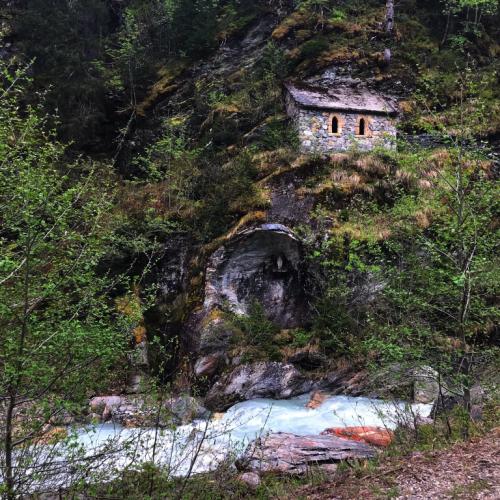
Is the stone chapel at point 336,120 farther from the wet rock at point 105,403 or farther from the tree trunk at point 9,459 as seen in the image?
the tree trunk at point 9,459

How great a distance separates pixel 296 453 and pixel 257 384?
4.54 m

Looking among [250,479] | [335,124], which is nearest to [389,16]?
[335,124]

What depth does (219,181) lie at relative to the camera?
1738 cm

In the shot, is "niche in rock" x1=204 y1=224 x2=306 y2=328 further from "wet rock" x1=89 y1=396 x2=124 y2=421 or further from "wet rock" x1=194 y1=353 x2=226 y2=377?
"wet rock" x1=89 y1=396 x2=124 y2=421

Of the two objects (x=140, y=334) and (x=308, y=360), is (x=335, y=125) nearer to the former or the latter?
(x=308, y=360)

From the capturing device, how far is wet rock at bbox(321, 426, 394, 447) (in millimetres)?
8555

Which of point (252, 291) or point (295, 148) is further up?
point (295, 148)

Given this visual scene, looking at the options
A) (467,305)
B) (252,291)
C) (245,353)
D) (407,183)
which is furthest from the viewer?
(407,183)

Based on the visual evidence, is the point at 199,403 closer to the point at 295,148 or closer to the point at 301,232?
the point at 301,232

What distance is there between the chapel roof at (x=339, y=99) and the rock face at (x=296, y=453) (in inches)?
568

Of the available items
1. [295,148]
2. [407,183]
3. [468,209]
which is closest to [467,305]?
[468,209]

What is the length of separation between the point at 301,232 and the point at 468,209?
806 cm

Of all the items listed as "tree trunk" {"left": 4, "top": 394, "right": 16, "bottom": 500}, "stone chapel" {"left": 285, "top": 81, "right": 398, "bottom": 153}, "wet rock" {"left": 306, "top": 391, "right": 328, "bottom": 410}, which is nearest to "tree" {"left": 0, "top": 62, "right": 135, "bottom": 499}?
"tree trunk" {"left": 4, "top": 394, "right": 16, "bottom": 500}

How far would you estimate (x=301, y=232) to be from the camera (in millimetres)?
14805
